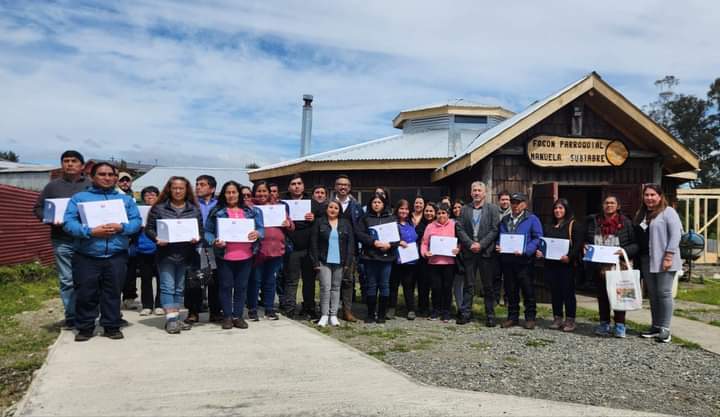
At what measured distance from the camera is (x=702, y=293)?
10.7m

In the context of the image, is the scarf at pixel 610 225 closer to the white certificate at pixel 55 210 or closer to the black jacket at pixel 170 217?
the black jacket at pixel 170 217

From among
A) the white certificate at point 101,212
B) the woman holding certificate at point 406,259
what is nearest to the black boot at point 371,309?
the woman holding certificate at point 406,259

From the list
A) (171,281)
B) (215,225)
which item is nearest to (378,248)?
(215,225)

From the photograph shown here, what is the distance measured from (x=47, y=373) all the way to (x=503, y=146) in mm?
7886

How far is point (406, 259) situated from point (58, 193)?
161 inches

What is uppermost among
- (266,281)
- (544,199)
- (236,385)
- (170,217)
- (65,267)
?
(544,199)

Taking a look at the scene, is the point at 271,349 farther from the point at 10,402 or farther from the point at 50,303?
the point at 50,303

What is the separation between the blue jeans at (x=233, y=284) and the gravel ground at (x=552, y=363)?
1.06m

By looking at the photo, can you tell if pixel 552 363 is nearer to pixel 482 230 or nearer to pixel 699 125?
pixel 482 230

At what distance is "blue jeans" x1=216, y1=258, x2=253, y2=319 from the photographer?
6.05 metres

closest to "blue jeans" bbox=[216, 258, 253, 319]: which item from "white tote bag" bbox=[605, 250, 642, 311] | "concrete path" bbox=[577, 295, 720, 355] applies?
"white tote bag" bbox=[605, 250, 642, 311]

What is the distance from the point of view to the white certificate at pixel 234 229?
593 cm

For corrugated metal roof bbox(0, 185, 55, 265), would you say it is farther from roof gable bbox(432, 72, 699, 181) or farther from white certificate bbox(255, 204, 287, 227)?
roof gable bbox(432, 72, 699, 181)

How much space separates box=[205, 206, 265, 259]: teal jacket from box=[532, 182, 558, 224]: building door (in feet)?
17.1
